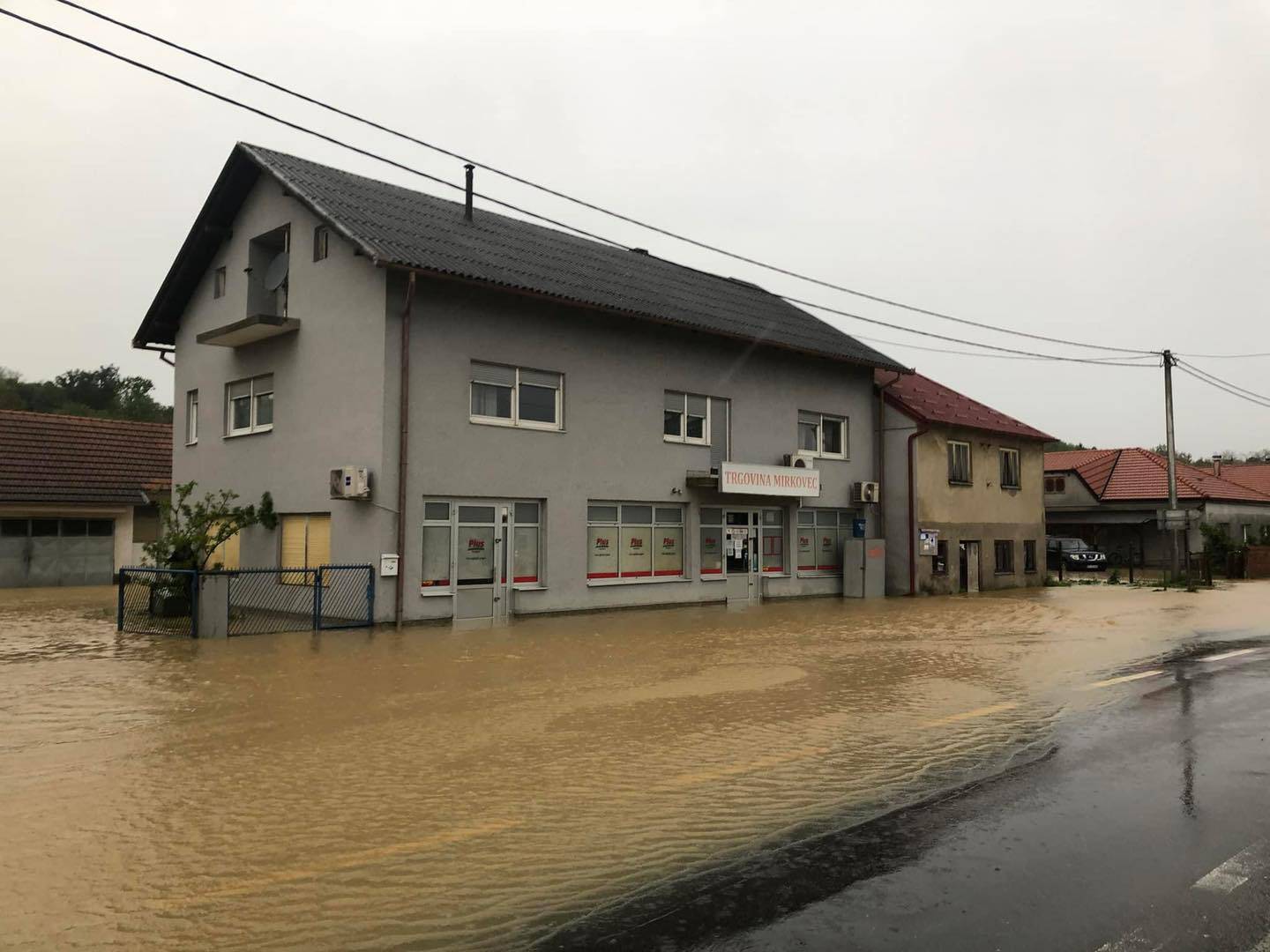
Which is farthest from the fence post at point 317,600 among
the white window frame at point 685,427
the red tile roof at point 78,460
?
the red tile roof at point 78,460

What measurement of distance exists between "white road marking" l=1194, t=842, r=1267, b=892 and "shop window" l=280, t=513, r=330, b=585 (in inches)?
621

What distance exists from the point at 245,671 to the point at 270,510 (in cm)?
873

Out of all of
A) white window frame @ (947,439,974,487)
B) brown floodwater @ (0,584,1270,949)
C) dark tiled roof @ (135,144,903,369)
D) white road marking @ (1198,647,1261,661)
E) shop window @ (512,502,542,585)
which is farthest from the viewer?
white window frame @ (947,439,974,487)

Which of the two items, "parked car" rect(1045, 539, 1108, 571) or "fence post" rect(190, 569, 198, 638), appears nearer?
"fence post" rect(190, 569, 198, 638)

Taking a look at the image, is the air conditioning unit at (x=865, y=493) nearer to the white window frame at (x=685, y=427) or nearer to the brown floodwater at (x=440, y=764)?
the white window frame at (x=685, y=427)

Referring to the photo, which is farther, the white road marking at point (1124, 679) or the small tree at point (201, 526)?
the small tree at point (201, 526)

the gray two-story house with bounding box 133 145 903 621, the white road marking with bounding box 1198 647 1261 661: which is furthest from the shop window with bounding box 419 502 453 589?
the white road marking with bounding box 1198 647 1261 661

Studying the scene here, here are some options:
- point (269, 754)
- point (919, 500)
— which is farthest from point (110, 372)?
point (269, 754)

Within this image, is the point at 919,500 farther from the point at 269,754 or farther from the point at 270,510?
the point at 269,754

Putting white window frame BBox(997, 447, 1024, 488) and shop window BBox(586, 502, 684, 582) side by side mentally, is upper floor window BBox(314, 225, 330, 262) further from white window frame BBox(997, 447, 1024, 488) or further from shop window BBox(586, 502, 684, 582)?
white window frame BBox(997, 447, 1024, 488)

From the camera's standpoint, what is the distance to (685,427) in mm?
22484

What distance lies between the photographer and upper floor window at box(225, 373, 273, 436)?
822 inches

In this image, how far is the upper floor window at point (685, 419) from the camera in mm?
22188

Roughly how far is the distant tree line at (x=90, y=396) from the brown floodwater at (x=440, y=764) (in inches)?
2087
